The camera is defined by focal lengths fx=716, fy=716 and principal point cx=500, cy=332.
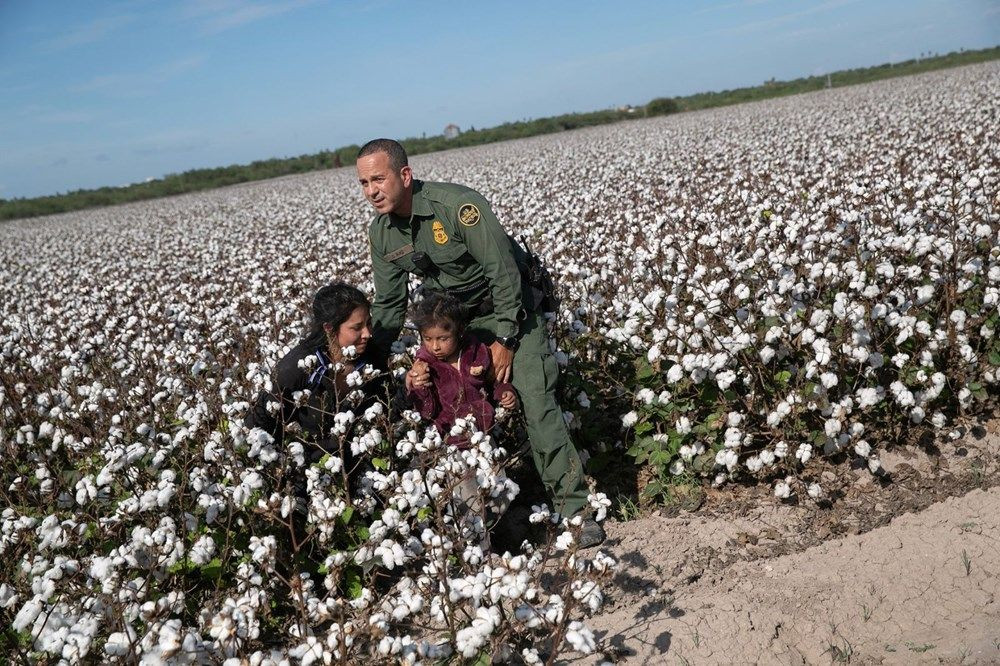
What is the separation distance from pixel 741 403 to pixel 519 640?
2.24m

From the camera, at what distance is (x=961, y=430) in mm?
4504

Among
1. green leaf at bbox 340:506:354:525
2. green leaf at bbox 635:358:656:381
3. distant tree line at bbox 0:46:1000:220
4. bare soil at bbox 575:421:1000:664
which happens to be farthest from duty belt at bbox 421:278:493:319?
distant tree line at bbox 0:46:1000:220

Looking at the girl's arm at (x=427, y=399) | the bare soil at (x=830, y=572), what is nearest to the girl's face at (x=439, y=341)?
the girl's arm at (x=427, y=399)

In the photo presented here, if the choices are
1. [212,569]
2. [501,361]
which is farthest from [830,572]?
[212,569]

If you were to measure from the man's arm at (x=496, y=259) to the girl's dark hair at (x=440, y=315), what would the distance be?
23 centimetres

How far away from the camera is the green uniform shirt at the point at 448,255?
3971 millimetres

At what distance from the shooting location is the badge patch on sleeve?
3984 mm

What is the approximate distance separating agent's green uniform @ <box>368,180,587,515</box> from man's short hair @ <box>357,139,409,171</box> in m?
0.22

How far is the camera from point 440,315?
381 centimetres

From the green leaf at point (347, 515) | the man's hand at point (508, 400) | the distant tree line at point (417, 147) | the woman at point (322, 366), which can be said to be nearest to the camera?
the green leaf at point (347, 515)

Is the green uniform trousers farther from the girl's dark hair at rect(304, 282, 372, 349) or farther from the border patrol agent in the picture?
the girl's dark hair at rect(304, 282, 372, 349)

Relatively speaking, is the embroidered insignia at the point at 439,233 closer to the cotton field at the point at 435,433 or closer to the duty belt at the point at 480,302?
the duty belt at the point at 480,302

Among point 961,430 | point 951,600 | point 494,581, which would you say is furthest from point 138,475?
point 961,430

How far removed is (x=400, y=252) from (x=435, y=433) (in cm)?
137
